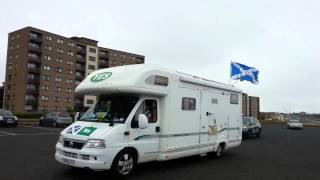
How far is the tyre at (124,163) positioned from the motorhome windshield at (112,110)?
2.68 ft

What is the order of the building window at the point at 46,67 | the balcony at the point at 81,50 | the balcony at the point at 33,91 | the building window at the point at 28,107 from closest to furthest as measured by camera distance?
the building window at the point at 28,107
the balcony at the point at 33,91
the building window at the point at 46,67
the balcony at the point at 81,50

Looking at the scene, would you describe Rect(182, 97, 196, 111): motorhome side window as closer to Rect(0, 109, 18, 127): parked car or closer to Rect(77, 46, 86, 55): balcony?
Rect(0, 109, 18, 127): parked car

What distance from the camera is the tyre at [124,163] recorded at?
28.5 feet

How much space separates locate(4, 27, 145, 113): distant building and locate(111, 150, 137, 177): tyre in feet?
243

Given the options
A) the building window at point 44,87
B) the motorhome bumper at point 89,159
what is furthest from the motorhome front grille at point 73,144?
the building window at point 44,87

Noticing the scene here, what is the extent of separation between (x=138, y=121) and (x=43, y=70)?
8275 cm

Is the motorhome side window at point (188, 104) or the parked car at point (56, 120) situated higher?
the motorhome side window at point (188, 104)

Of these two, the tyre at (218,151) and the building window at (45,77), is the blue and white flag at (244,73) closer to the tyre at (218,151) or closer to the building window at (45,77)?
the tyre at (218,151)

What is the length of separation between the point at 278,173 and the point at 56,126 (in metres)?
25.2

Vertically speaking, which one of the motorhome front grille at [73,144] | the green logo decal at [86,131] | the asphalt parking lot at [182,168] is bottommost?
the asphalt parking lot at [182,168]

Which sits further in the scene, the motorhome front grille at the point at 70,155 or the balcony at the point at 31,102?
the balcony at the point at 31,102

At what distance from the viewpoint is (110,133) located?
8523mm

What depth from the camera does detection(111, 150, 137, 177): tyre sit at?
867 cm

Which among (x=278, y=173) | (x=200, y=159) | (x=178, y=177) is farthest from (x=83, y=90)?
(x=278, y=173)
